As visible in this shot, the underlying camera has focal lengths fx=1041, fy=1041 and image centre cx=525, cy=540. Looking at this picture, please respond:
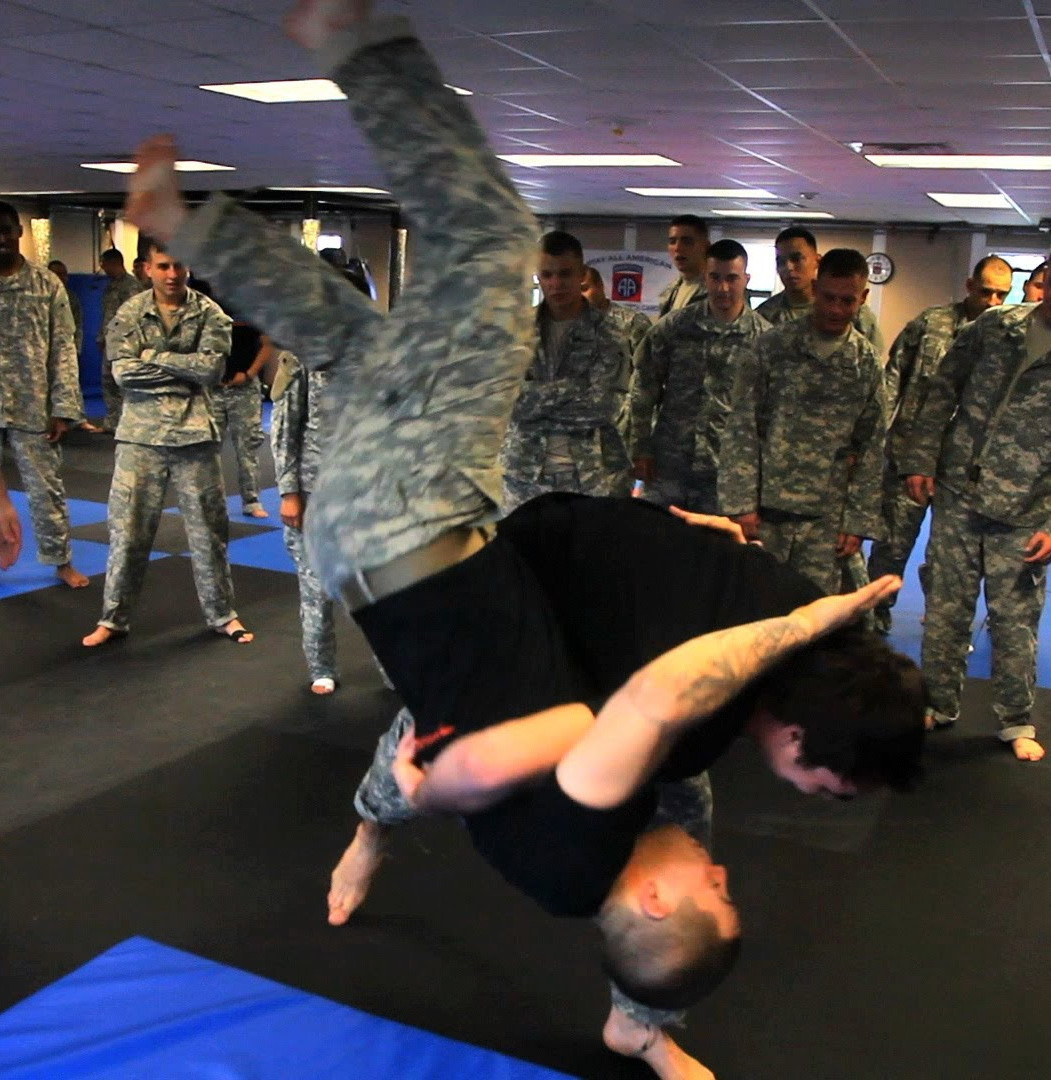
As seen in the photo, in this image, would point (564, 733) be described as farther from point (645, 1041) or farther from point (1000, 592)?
point (1000, 592)

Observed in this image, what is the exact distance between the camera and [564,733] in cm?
155

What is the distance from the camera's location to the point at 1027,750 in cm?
357

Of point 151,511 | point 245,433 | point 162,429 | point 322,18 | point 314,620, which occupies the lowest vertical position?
point 314,620

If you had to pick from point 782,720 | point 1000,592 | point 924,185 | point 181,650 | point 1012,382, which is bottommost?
point 181,650

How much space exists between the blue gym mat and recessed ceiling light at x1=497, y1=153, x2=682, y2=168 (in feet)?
24.9

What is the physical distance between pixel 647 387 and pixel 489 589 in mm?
3012

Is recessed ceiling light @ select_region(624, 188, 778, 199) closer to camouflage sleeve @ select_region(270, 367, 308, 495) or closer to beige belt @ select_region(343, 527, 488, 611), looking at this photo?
camouflage sleeve @ select_region(270, 367, 308, 495)

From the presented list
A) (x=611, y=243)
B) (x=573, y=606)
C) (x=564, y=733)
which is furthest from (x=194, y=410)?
(x=611, y=243)

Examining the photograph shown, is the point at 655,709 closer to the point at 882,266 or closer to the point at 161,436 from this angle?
the point at 161,436

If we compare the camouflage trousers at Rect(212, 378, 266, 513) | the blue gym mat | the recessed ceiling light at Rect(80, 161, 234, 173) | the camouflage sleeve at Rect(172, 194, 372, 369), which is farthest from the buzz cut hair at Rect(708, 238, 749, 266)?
the recessed ceiling light at Rect(80, 161, 234, 173)

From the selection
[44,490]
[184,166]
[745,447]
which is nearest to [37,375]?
[44,490]

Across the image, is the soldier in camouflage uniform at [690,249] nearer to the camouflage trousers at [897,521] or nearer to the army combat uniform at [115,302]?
the camouflage trousers at [897,521]

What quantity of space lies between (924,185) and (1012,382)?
6773 mm

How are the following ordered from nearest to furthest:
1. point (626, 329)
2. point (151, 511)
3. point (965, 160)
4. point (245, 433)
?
point (626, 329) → point (151, 511) → point (245, 433) → point (965, 160)
